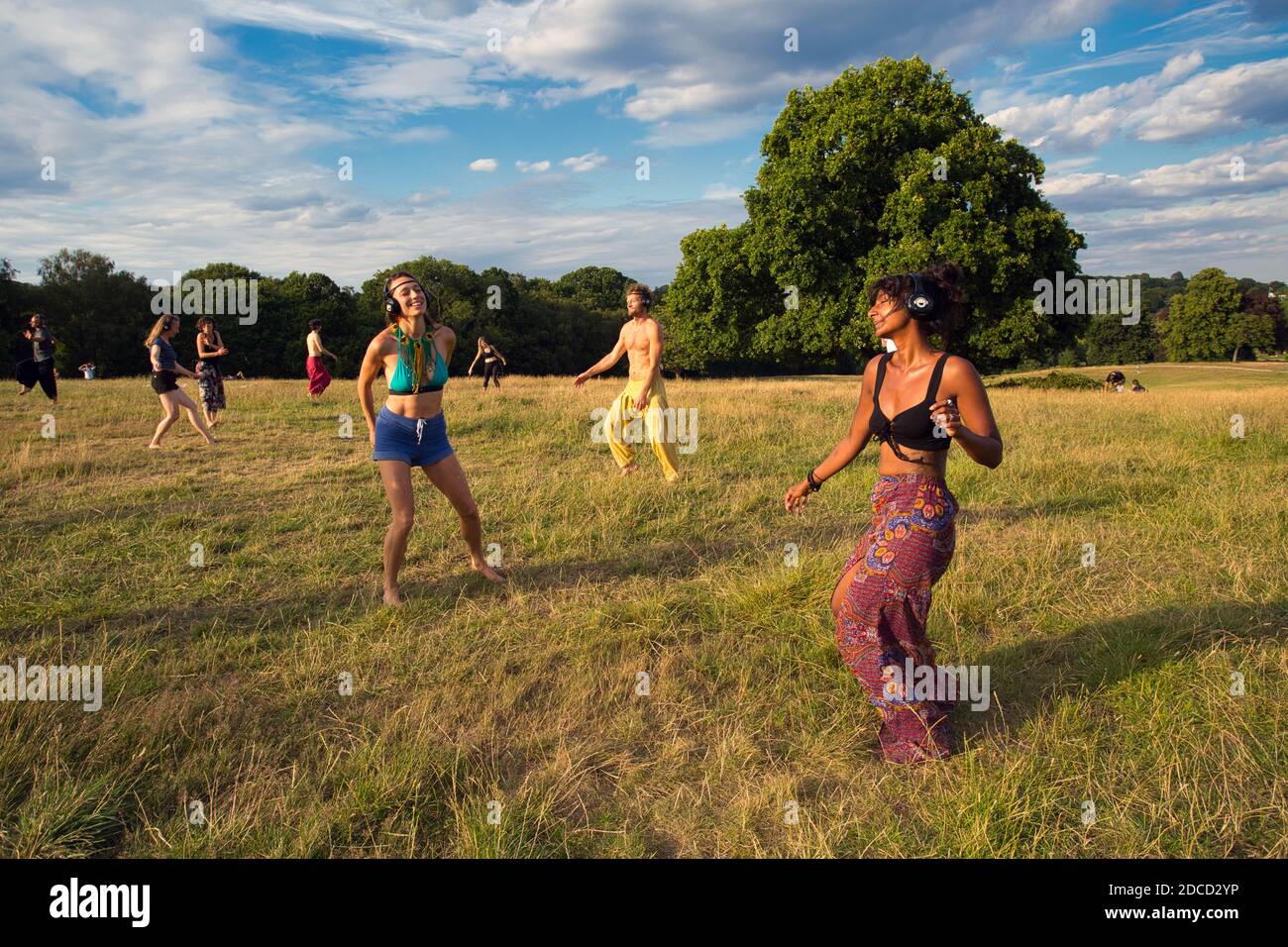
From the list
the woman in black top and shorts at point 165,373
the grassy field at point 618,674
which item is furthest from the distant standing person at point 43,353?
the grassy field at point 618,674

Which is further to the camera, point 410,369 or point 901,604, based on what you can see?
point 410,369

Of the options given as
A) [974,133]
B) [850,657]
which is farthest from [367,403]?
[974,133]

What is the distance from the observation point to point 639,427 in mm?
9578

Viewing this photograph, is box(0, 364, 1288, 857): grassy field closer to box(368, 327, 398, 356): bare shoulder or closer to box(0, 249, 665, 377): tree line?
box(368, 327, 398, 356): bare shoulder

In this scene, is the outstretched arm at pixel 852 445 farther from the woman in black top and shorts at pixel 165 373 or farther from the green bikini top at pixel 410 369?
the woman in black top and shorts at pixel 165 373

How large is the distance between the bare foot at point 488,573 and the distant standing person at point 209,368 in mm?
8878

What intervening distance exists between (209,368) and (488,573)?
394 inches

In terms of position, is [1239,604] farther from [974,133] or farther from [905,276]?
[974,133]

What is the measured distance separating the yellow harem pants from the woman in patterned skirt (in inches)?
220

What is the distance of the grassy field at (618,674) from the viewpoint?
3.04m

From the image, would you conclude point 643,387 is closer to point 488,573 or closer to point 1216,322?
point 488,573

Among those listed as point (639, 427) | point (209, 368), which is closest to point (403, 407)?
point (639, 427)

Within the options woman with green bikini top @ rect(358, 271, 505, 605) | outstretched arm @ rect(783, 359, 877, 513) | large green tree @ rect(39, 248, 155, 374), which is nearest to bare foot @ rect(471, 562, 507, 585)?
woman with green bikini top @ rect(358, 271, 505, 605)

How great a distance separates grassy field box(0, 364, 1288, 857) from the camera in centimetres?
304
